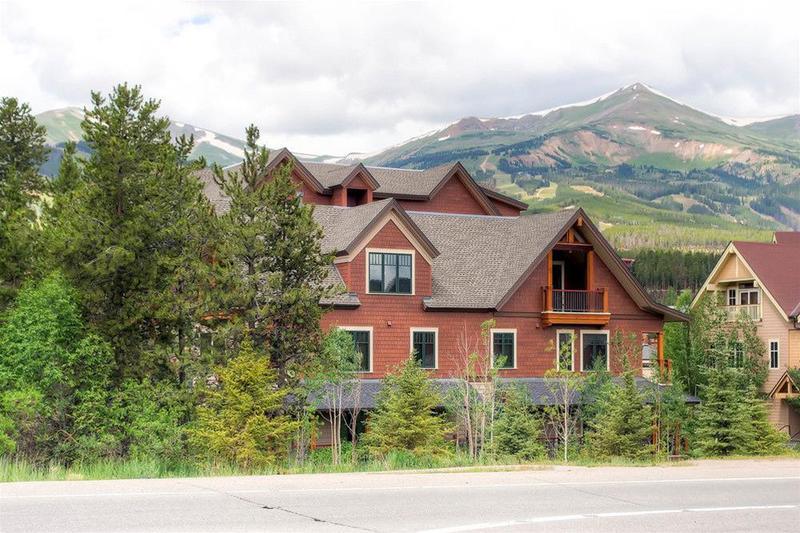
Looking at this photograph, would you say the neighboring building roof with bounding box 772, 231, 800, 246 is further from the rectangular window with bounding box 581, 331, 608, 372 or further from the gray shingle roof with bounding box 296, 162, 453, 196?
the rectangular window with bounding box 581, 331, 608, 372

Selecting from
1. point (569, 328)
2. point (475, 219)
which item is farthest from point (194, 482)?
point (475, 219)

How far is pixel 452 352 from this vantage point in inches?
1565

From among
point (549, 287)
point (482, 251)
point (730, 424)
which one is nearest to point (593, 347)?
point (549, 287)

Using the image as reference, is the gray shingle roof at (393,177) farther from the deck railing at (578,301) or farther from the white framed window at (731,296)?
the white framed window at (731,296)

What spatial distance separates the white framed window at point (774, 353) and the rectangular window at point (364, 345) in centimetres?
2915

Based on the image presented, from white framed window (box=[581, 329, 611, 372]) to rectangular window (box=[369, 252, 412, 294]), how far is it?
306 inches

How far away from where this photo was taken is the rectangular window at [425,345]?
3922 cm

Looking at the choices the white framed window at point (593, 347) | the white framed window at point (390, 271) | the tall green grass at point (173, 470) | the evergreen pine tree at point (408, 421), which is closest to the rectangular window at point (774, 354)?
the white framed window at point (593, 347)

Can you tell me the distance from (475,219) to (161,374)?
1962 cm

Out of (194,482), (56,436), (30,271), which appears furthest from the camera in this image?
(30,271)

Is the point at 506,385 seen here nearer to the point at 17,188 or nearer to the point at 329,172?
the point at 17,188

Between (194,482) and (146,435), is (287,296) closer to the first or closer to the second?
(146,435)

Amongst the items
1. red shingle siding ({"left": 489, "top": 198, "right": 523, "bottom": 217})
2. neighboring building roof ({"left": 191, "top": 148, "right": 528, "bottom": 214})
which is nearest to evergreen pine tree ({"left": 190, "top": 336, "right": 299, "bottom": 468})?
neighboring building roof ({"left": 191, "top": 148, "right": 528, "bottom": 214})

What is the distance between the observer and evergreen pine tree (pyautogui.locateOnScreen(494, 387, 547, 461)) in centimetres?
3122
